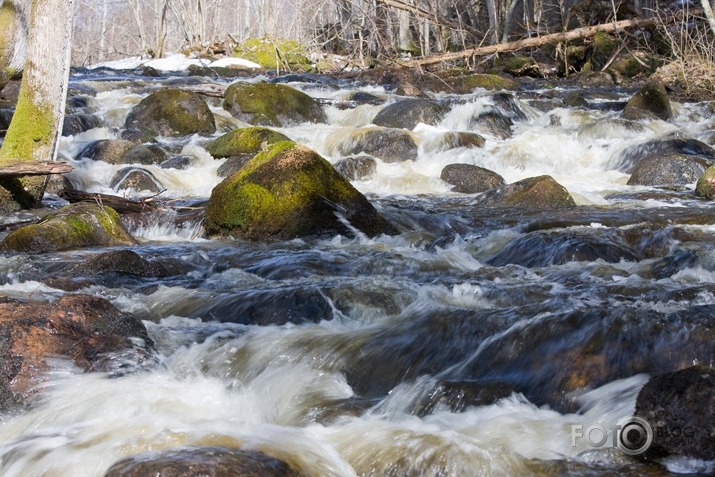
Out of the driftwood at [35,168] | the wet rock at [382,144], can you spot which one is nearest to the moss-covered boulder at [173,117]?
the wet rock at [382,144]

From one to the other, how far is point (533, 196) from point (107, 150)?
6.67 meters

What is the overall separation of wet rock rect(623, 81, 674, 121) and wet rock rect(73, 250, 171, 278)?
10676 mm

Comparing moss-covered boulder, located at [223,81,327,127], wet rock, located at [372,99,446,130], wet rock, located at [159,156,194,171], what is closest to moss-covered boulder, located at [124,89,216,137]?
moss-covered boulder, located at [223,81,327,127]

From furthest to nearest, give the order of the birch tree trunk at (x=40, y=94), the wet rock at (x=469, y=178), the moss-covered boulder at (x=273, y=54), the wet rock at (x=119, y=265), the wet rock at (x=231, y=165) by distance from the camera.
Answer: the moss-covered boulder at (x=273, y=54), the wet rock at (x=231, y=165), the wet rock at (x=469, y=178), the birch tree trunk at (x=40, y=94), the wet rock at (x=119, y=265)

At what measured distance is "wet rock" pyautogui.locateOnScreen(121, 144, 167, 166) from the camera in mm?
12180

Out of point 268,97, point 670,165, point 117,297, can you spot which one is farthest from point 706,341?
point 268,97

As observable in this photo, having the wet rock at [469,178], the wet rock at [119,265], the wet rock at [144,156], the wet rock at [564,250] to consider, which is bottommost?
the wet rock at [469,178]

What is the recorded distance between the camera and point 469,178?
1125cm

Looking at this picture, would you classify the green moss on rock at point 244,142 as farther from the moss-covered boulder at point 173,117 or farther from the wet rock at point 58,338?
the wet rock at point 58,338

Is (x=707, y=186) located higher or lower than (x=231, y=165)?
lower

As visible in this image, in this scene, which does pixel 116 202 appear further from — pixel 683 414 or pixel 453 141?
pixel 683 414

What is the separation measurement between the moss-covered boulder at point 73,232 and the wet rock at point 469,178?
4.95m

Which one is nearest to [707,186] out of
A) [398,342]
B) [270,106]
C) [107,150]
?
[398,342]

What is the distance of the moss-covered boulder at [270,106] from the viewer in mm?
15273
